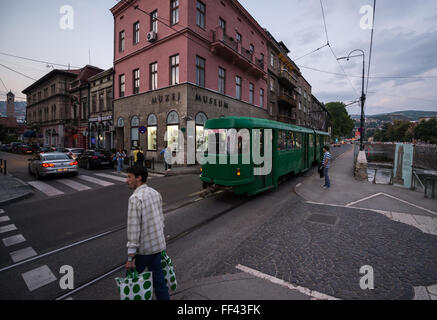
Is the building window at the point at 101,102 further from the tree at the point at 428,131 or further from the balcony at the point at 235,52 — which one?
the tree at the point at 428,131

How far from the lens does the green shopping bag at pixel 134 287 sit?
2.02 m

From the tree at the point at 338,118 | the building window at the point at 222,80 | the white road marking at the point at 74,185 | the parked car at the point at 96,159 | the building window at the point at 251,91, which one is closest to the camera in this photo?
the white road marking at the point at 74,185

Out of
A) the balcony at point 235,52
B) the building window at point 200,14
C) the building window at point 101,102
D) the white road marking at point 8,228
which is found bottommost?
the white road marking at point 8,228

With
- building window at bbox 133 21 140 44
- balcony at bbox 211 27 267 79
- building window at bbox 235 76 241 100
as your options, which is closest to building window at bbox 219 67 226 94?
balcony at bbox 211 27 267 79

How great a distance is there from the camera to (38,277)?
10.7 ft

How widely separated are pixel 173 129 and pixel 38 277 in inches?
618

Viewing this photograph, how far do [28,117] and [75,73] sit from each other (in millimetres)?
26543

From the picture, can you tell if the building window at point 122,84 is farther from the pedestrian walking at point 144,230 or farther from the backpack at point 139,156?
the pedestrian walking at point 144,230

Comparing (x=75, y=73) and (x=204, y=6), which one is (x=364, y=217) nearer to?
(x=204, y=6)

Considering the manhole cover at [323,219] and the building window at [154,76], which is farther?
the building window at [154,76]

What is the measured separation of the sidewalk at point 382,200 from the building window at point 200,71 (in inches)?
510

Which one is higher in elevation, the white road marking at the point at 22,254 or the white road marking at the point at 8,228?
the white road marking at the point at 8,228

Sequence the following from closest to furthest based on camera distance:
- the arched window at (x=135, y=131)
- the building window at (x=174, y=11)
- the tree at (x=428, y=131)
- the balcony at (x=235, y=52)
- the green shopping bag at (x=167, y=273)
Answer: the green shopping bag at (x=167, y=273)
the building window at (x=174, y=11)
the balcony at (x=235, y=52)
the arched window at (x=135, y=131)
the tree at (x=428, y=131)

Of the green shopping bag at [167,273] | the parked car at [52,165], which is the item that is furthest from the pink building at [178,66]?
the green shopping bag at [167,273]
